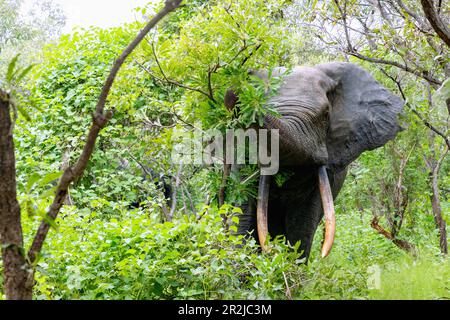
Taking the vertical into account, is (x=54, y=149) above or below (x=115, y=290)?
above

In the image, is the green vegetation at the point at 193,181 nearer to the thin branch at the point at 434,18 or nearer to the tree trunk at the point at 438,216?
the tree trunk at the point at 438,216

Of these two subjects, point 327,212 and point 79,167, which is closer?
point 79,167

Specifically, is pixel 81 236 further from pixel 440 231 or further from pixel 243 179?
pixel 440 231

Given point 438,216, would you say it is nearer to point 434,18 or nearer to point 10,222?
point 434,18

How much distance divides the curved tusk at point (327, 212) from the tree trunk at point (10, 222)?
280cm

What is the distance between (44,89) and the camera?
9.30m

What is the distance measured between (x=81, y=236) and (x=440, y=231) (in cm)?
542

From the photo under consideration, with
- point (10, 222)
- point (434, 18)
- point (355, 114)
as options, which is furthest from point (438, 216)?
point (10, 222)

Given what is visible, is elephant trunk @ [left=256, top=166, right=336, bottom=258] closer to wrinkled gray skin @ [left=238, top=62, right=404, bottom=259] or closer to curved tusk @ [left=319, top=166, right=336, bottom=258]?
curved tusk @ [left=319, top=166, right=336, bottom=258]

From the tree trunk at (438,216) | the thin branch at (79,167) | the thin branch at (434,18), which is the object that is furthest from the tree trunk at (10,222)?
the tree trunk at (438,216)

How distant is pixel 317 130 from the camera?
5.64m

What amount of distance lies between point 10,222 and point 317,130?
11.7 ft

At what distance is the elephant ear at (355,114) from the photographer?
627cm


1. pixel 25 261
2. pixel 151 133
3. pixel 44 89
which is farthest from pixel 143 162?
pixel 25 261
